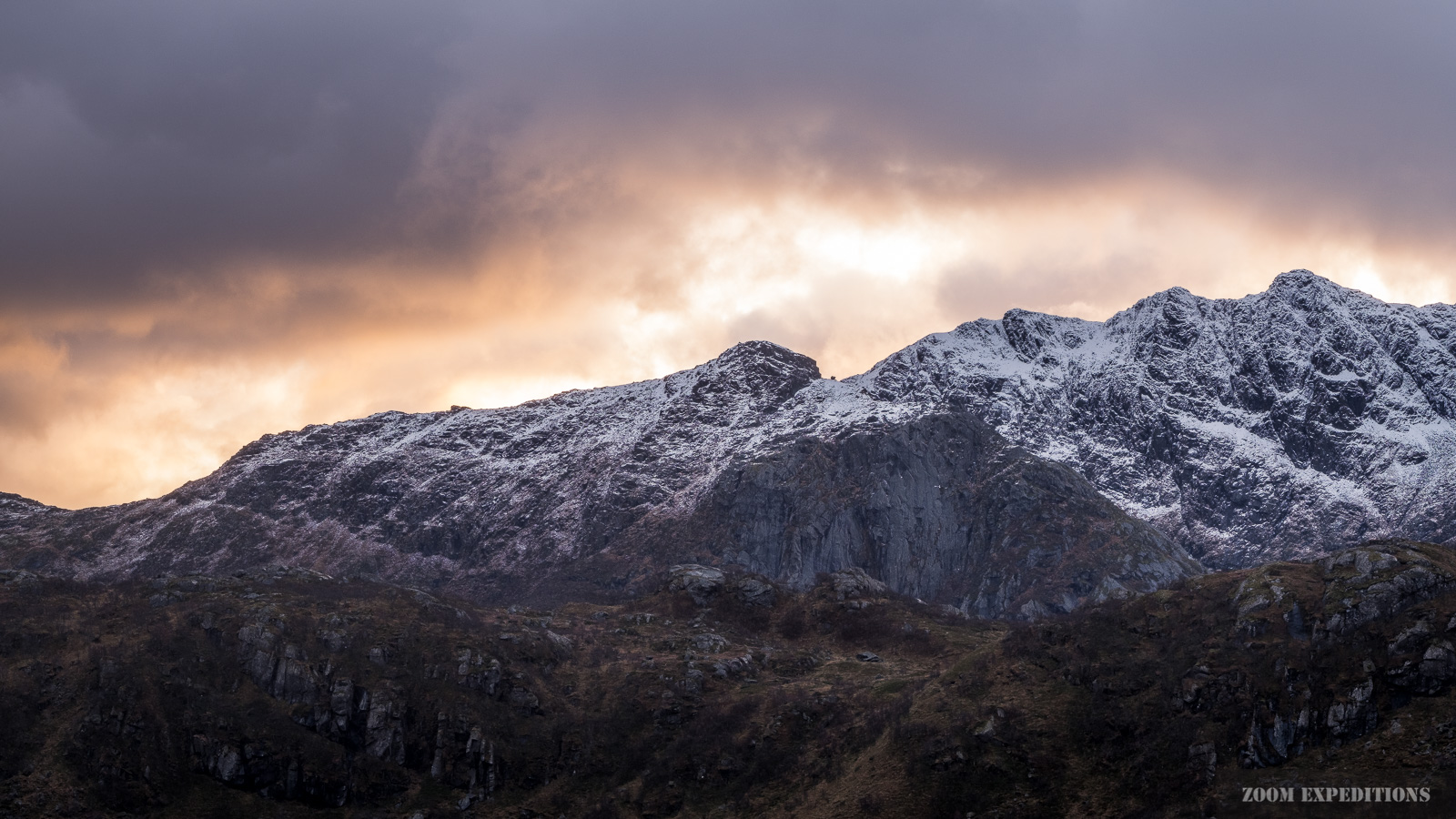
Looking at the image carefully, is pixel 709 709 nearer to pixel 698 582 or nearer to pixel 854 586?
pixel 698 582

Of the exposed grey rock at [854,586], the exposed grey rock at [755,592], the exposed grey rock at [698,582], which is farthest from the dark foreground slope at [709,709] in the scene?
the exposed grey rock at [698,582]

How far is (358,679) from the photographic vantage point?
419 feet

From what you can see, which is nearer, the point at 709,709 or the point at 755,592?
the point at 709,709

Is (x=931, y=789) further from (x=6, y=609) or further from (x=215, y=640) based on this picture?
(x=6, y=609)

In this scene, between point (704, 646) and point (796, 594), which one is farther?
point (796, 594)

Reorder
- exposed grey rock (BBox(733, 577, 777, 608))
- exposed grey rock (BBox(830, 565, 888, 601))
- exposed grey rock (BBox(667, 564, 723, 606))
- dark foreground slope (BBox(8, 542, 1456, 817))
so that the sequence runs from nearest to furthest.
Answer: dark foreground slope (BBox(8, 542, 1456, 817)), exposed grey rock (BBox(830, 565, 888, 601)), exposed grey rock (BBox(733, 577, 777, 608)), exposed grey rock (BBox(667, 564, 723, 606))

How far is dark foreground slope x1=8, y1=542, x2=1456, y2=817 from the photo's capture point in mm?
94375

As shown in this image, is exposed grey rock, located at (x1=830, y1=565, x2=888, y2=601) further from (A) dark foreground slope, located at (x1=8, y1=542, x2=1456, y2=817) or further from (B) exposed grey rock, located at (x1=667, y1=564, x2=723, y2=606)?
(A) dark foreground slope, located at (x1=8, y1=542, x2=1456, y2=817)

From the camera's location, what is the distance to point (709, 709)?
131 meters

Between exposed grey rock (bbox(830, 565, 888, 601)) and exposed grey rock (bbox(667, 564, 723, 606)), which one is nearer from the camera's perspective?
exposed grey rock (bbox(830, 565, 888, 601))

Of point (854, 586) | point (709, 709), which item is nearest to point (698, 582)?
point (854, 586)

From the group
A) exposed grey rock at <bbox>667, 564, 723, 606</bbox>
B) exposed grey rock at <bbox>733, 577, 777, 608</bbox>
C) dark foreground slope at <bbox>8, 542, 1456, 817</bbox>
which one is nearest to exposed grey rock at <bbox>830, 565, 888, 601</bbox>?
exposed grey rock at <bbox>733, 577, 777, 608</bbox>

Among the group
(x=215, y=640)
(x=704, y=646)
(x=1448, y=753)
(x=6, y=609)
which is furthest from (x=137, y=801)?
(x=1448, y=753)

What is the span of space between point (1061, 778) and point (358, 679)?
75544 millimetres
